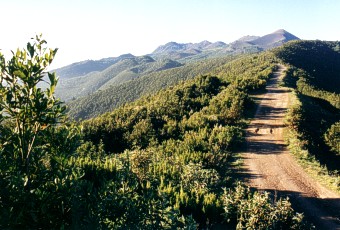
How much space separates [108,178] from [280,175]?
1020cm

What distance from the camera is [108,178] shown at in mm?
13922

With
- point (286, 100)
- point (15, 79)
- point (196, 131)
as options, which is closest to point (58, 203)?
point (15, 79)

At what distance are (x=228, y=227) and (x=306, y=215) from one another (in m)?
4.04

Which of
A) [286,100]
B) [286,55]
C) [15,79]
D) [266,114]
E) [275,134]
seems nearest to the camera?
[15,79]

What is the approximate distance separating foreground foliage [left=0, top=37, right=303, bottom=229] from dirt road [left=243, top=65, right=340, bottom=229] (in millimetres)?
1330

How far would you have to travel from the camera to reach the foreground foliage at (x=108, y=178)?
18.5 ft

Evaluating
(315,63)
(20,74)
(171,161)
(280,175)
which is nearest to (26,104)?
(20,74)

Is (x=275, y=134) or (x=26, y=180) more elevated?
(x=26, y=180)

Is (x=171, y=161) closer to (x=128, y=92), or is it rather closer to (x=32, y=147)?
(x=32, y=147)

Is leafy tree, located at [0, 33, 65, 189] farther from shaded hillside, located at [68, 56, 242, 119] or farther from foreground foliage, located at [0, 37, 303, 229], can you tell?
shaded hillside, located at [68, 56, 242, 119]

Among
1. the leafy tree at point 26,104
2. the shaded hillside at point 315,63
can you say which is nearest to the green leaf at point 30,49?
the leafy tree at point 26,104

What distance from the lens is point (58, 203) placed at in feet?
19.9

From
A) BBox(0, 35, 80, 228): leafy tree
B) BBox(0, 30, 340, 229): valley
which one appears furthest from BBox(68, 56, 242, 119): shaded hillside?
BBox(0, 35, 80, 228): leafy tree

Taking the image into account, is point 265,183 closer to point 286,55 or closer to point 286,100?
point 286,100
